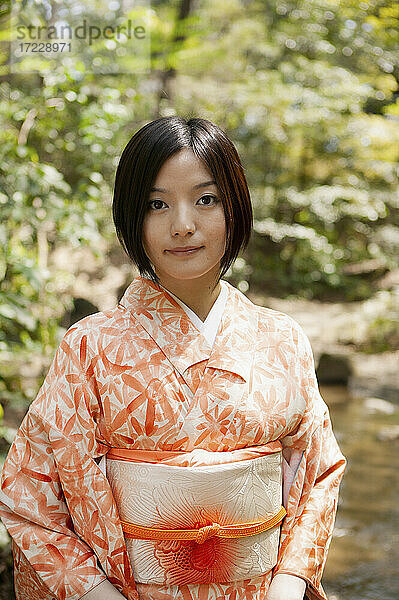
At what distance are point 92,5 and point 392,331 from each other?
19.4 ft

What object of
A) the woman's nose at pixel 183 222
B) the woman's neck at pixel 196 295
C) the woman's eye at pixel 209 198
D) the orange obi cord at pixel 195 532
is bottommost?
the orange obi cord at pixel 195 532

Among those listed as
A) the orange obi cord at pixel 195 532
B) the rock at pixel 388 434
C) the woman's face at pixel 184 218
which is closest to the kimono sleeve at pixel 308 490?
the orange obi cord at pixel 195 532

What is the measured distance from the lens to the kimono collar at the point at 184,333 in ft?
4.46

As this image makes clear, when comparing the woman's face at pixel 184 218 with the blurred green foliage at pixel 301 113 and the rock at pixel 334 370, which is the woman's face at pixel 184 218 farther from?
the rock at pixel 334 370

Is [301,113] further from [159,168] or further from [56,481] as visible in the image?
[56,481]

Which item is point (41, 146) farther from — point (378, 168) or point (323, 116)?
point (378, 168)

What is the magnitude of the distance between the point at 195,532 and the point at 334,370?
6.08 metres

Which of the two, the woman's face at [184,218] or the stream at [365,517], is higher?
the woman's face at [184,218]

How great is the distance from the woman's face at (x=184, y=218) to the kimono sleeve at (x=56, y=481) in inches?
9.7

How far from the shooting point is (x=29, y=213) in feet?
9.55

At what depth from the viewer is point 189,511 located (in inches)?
50.5

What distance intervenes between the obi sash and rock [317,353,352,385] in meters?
5.94

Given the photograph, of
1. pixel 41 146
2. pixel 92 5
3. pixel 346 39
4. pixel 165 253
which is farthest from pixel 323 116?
pixel 165 253

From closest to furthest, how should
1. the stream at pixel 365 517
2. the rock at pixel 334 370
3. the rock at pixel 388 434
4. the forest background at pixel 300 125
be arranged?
1. the stream at pixel 365 517
2. the rock at pixel 388 434
3. the rock at pixel 334 370
4. the forest background at pixel 300 125
